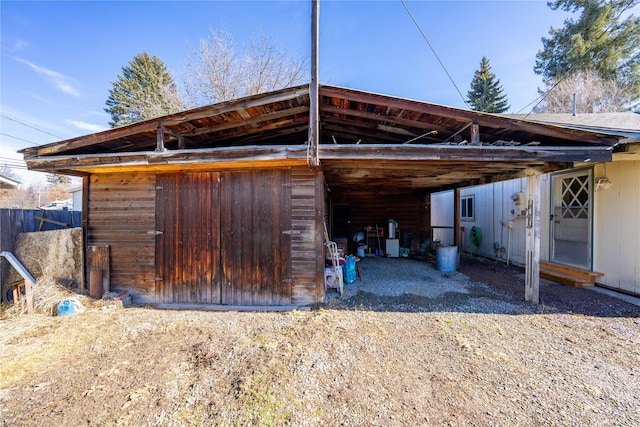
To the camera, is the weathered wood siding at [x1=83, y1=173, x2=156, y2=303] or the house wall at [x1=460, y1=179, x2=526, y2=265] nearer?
the weathered wood siding at [x1=83, y1=173, x2=156, y2=303]

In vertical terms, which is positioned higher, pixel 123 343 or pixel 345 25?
pixel 345 25

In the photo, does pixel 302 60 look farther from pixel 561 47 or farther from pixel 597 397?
pixel 561 47

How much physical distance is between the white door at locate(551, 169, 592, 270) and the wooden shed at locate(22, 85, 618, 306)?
181cm

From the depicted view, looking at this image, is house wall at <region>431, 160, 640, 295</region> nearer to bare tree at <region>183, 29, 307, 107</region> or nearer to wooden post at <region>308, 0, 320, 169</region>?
wooden post at <region>308, 0, 320, 169</region>

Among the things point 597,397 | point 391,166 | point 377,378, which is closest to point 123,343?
point 377,378

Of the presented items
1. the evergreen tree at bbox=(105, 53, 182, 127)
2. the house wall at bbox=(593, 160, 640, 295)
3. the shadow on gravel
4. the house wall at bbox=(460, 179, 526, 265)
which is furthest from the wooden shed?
the evergreen tree at bbox=(105, 53, 182, 127)

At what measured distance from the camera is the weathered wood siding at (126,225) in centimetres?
414

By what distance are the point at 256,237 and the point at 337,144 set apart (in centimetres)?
195

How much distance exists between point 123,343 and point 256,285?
5.66ft

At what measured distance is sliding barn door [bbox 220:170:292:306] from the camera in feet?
12.9

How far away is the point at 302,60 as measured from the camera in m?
10.9

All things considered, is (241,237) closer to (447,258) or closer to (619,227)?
(447,258)

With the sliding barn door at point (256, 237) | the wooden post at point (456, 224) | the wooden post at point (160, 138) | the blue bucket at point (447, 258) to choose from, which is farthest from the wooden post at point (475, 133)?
the wooden post at point (160, 138)

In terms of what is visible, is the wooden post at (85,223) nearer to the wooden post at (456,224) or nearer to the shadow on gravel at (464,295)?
the shadow on gravel at (464,295)
